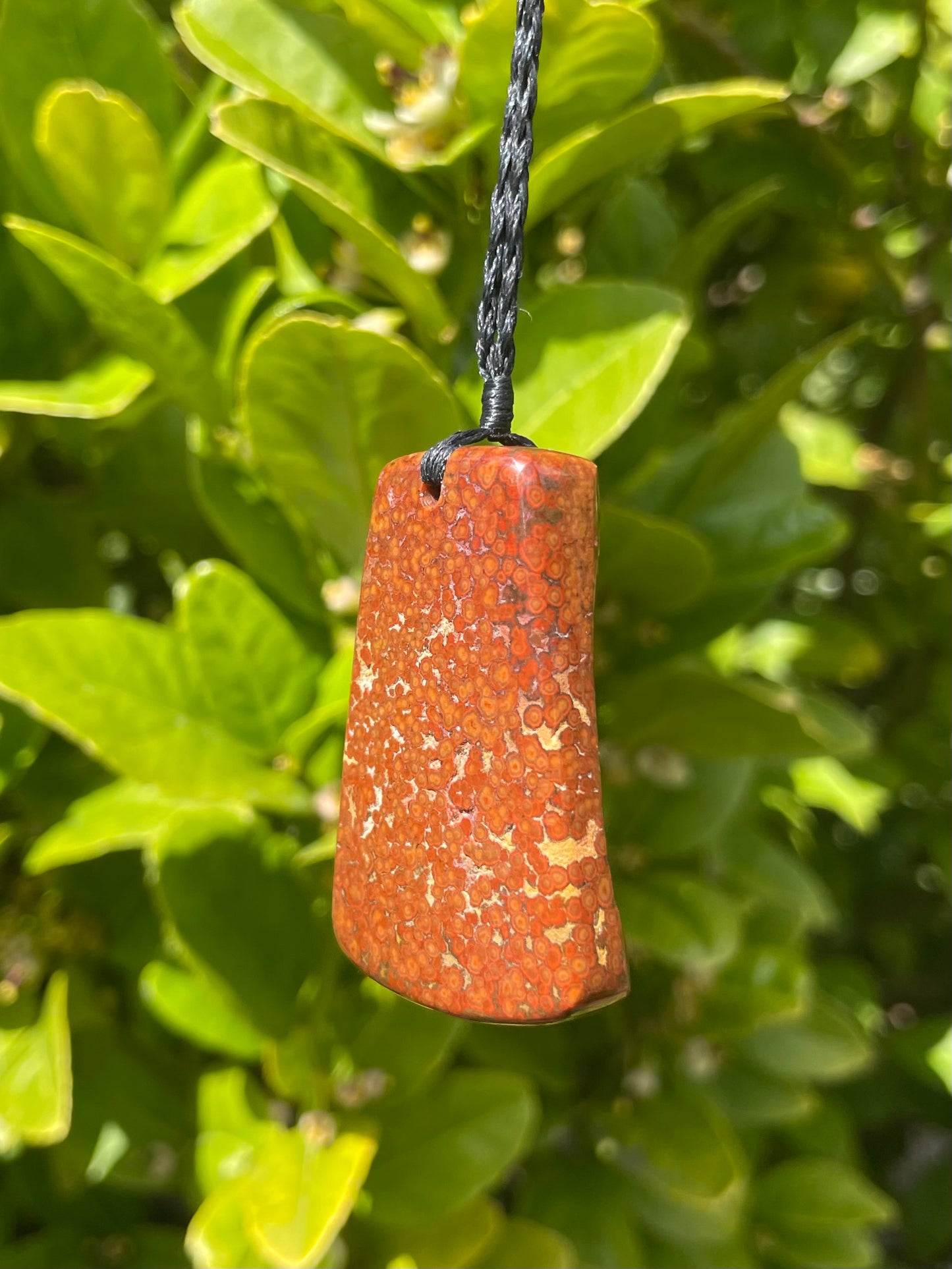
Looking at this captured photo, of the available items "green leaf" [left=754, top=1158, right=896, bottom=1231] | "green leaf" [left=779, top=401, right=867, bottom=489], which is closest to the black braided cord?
"green leaf" [left=779, top=401, right=867, bottom=489]

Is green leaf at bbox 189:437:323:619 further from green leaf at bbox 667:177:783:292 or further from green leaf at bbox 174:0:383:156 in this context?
green leaf at bbox 667:177:783:292

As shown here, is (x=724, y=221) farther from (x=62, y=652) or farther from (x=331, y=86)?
(x=62, y=652)

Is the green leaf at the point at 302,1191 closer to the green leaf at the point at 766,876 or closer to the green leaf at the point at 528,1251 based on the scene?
the green leaf at the point at 528,1251

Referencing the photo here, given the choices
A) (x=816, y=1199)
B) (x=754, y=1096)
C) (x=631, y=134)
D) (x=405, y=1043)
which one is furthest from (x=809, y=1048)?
(x=631, y=134)

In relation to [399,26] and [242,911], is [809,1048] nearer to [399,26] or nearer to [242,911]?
[242,911]

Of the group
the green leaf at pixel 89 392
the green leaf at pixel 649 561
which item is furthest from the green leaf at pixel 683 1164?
the green leaf at pixel 89 392

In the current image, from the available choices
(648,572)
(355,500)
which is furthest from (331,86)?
(648,572)
